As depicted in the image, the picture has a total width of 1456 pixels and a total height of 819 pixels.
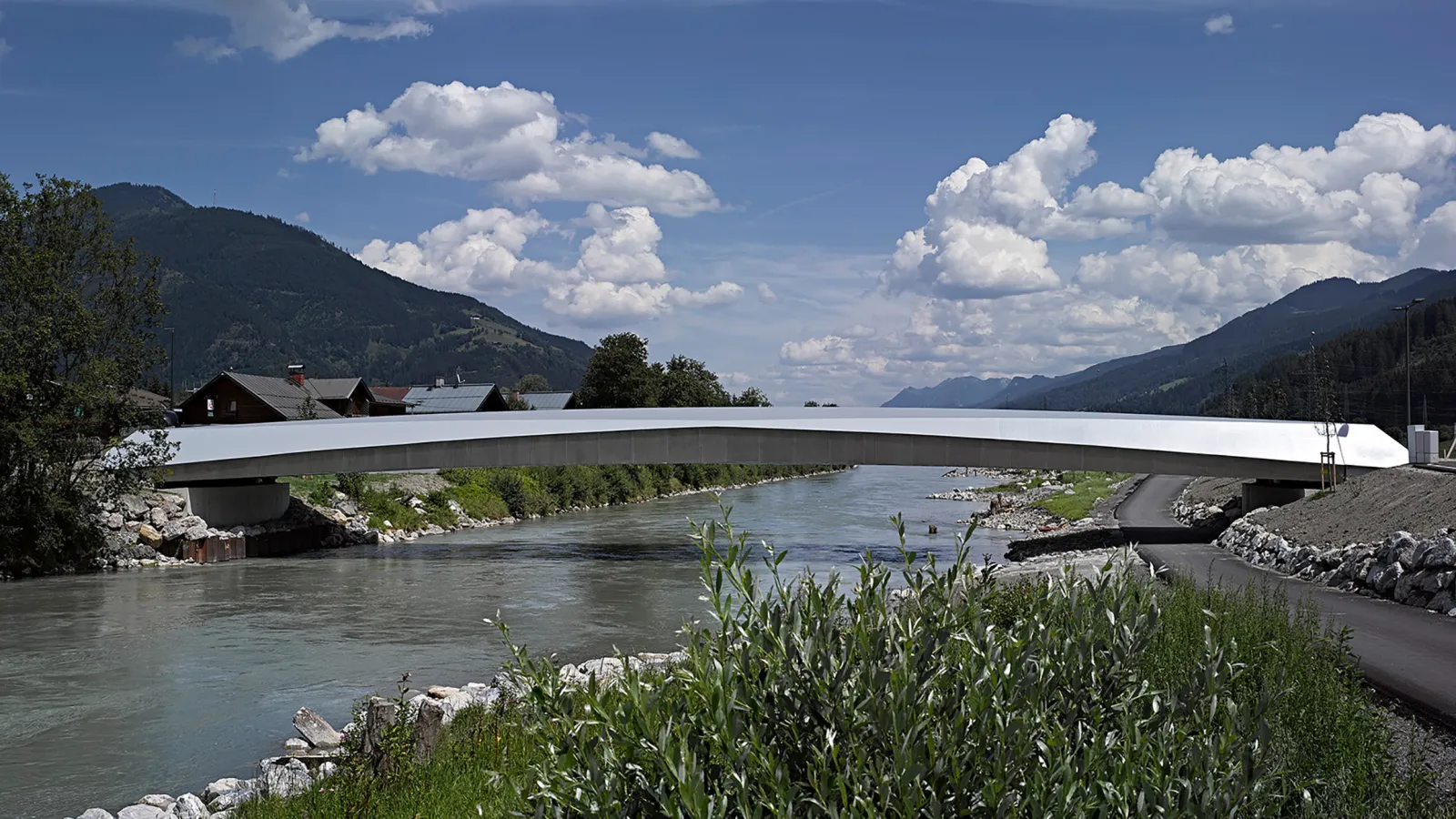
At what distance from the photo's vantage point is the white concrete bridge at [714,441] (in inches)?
1367

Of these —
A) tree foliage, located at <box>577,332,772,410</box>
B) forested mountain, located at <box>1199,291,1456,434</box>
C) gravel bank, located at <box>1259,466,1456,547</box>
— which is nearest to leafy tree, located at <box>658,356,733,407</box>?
tree foliage, located at <box>577,332,772,410</box>

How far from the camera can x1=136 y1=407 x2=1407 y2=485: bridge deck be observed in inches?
1368

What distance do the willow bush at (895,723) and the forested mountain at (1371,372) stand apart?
259ft

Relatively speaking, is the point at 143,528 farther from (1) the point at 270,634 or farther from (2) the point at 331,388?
(2) the point at 331,388

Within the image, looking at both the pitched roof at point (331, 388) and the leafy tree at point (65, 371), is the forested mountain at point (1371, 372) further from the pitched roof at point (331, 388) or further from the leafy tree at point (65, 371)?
the leafy tree at point (65, 371)

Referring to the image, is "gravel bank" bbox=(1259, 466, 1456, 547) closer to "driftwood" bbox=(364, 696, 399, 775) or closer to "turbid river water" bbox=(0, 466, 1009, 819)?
"turbid river water" bbox=(0, 466, 1009, 819)

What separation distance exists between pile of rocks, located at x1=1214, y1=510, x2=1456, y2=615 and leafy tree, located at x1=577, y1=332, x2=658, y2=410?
57.3 metres

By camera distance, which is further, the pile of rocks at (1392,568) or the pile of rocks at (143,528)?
the pile of rocks at (143,528)

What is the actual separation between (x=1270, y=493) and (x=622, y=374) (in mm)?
48731

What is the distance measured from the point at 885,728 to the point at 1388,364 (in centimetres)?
12180

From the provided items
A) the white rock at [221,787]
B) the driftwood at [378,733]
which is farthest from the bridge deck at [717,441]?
the driftwood at [378,733]

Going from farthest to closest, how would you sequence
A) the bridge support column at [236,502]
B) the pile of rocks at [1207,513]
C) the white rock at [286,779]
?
the bridge support column at [236,502]
the pile of rocks at [1207,513]
the white rock at [286,779]

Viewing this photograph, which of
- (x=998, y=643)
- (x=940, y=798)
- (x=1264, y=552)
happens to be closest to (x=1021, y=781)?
(x=940, y=798)

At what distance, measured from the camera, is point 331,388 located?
79.9 metres
